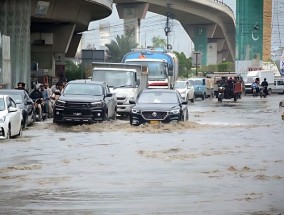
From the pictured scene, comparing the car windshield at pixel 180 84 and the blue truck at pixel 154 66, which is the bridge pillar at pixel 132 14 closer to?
the car windshield at pixel 180 84

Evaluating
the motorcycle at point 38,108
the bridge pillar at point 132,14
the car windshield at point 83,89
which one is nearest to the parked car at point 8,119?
the car windshield at point 83,89

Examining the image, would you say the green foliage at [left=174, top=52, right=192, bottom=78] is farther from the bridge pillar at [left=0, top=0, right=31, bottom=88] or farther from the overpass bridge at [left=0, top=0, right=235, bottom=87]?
the bridge pillar at [left=0, top=0, right=31, bottom=88]

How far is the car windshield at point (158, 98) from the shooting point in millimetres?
31453

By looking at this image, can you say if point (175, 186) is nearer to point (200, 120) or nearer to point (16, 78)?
point (200, 120)

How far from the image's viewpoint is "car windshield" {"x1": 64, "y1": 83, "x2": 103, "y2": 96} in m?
33.2

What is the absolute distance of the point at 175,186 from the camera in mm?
14844

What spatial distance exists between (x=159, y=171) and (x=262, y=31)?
89.3 meters

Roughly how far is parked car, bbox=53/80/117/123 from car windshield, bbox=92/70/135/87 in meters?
5.52

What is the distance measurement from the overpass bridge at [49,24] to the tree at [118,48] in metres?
16.7

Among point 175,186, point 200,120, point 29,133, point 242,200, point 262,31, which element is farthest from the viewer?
point 262,31

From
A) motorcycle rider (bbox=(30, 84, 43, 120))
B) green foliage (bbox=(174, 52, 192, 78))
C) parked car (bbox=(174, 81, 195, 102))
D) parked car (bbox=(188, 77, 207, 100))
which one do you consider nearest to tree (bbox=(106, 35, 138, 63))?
green foliage (bbox=(174, 52, 192, 78))

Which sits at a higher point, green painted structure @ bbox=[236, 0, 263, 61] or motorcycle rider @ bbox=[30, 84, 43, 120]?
green painted structure @ bbox=[236, 0, 263, 61]

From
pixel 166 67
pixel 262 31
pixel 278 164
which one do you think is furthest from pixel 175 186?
pixel 262 31

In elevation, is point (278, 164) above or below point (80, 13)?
below
